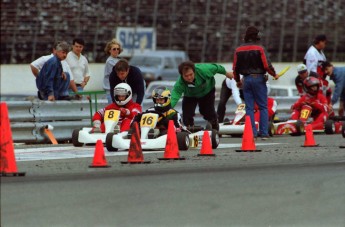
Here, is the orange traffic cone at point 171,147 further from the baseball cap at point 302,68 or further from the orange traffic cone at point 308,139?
the baseball cap at point 302,68

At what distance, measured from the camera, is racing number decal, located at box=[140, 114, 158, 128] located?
17.9m

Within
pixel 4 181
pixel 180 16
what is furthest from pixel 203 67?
pixel 180 16

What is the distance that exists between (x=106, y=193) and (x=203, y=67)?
30.6ft

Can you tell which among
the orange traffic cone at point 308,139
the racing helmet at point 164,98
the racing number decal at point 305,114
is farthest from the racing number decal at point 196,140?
the racing number decal at point 305,114

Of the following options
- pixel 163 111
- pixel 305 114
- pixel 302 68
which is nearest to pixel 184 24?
pixel 302 68

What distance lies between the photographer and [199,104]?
800 inches

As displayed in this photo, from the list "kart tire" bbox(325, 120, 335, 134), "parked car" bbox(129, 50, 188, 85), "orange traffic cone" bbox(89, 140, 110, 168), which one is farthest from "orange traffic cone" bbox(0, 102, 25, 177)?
"parked car" bbox(129, 50, 188, 85)

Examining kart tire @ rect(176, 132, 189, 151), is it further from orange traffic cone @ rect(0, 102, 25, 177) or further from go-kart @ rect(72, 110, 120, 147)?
orange traffic cone @ rect(0, 102, 25, 177)

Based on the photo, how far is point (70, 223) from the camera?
31.5 feet

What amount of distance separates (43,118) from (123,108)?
3.52 meters

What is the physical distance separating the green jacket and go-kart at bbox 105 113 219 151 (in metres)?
1.07

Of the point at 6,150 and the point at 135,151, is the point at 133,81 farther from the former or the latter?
the point at 6,150

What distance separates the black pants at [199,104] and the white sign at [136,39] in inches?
A: 954

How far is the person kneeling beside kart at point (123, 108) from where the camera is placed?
18.7 metres
